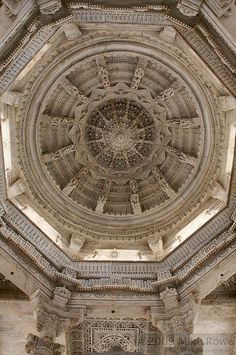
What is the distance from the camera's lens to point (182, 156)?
57.0ft

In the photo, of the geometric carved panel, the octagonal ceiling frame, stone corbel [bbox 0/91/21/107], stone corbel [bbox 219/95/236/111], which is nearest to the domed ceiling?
stone corbel [bbox 0/91/21/107]

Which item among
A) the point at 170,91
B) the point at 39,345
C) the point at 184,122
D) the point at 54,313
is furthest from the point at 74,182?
the point at 39,345

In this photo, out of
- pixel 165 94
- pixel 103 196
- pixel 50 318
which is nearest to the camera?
pixel 50 318

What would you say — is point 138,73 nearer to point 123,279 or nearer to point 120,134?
point 120,134

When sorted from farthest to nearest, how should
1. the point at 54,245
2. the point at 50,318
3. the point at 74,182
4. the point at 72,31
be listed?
the point at 74,182 < the point at 54,245 < the point at 72,31 < the point at 50,318

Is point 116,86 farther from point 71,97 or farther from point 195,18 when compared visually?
point 195,18

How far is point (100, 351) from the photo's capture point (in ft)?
49.5

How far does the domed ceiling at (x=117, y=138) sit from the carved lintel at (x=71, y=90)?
0.04 meters

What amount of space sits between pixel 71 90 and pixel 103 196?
165 inches

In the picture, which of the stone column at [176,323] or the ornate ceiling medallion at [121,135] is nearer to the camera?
the stone column at [176,323]

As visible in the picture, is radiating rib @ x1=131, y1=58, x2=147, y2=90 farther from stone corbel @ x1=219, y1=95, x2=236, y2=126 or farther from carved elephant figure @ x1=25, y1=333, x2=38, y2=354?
carved elephant figure @ x1=25, y1=333, x2=38, y2=354

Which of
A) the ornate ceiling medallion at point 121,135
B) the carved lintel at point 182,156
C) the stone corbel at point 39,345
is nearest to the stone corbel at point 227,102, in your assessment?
the ornate ceiling medallion at point 121,135

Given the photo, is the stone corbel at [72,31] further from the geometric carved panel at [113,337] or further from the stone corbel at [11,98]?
the geometric carved panel at [113,337]

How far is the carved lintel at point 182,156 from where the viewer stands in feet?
55.7
